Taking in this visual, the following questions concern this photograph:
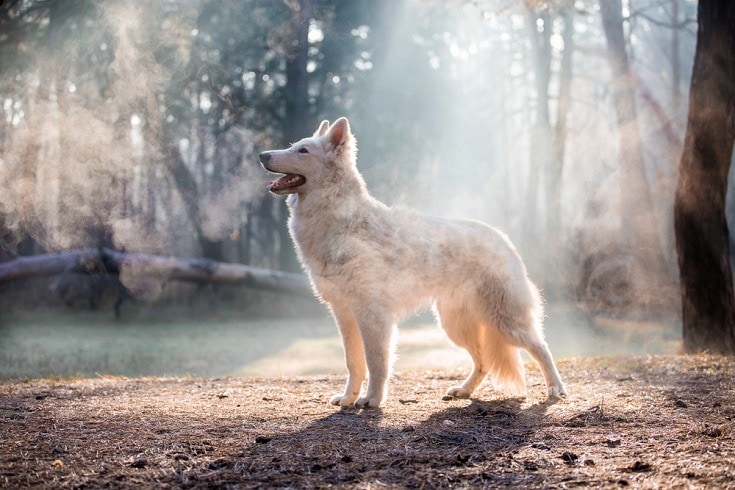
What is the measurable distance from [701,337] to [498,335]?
4.39 metres

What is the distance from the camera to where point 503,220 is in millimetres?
28531

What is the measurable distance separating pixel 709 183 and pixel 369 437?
6.47 m

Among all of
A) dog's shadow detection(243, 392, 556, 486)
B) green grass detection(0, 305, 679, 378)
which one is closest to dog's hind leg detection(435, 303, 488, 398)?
dog's shadow detection(243, 392, 556, 486)

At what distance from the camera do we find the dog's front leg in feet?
15.9

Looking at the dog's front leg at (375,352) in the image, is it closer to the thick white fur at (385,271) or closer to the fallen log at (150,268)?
the thick white fur at (385,271)

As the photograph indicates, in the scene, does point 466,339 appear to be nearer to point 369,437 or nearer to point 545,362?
point 545,362

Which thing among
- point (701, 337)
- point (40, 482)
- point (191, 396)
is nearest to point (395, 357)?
point (191, 396)

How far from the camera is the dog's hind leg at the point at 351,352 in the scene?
5117 mm

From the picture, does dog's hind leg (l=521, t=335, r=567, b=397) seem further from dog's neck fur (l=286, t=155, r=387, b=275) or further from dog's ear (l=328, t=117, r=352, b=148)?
dog's ear (l=328, t=117, r=352, b=148)

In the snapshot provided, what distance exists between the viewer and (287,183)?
521 centimetres

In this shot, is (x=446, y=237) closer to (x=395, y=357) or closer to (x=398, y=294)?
(x=398, y=294)

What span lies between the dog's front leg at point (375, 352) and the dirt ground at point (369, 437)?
172mm

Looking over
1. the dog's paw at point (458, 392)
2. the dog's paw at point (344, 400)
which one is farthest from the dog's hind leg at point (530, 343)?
the dog's paw at point (344, 400)

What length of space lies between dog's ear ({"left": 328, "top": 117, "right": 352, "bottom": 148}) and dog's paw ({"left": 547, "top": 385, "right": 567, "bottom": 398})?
2642 millimetres
